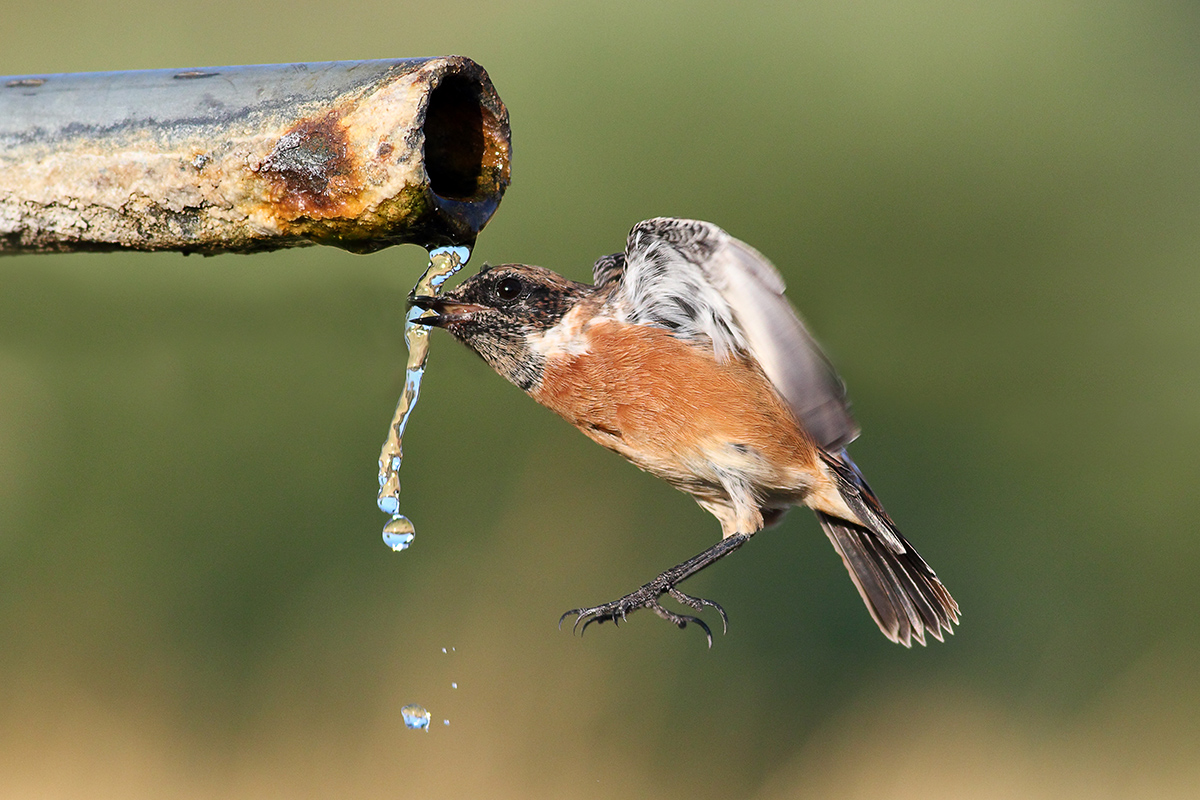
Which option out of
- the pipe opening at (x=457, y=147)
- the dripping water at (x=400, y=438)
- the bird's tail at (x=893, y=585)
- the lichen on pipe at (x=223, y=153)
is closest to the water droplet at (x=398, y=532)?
the dripping water at (x=400, y=438)

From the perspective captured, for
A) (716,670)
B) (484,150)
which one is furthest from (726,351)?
(716,670)

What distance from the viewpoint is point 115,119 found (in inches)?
69.1

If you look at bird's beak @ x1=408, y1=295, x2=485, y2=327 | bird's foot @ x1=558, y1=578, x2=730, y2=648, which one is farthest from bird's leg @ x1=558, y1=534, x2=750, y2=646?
bird's beak @ x1=408, y1=295, x2=485, y2=327

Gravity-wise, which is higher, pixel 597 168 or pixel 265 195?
pixel 265 195

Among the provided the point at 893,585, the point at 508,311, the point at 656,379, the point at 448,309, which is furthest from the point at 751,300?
the point at 893,585

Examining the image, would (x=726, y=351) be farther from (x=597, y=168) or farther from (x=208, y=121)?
(x=597, y=168)

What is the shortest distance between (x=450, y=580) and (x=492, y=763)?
0.82m

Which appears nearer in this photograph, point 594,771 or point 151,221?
point 151,221

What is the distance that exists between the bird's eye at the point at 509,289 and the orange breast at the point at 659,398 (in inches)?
8.6

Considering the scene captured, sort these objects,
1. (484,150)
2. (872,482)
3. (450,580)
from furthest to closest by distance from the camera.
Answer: (872,482) < (450,580) < (484,150)

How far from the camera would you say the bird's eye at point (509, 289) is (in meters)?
3.47

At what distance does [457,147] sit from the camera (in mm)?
2133

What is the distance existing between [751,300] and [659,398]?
1.87 ft

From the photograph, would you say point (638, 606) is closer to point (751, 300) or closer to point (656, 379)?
point (656, 379)
